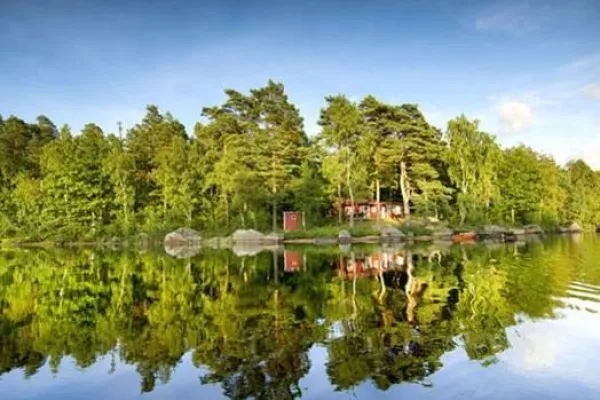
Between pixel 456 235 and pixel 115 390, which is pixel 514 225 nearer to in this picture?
pixel 456 235

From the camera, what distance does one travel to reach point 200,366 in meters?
7.98

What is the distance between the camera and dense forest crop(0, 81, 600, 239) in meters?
46.0

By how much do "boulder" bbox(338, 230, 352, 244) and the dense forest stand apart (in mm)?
3865

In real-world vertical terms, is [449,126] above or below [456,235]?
above

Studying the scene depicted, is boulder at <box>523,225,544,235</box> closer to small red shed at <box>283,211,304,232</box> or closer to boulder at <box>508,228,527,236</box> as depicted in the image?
boulder at <box>508,228,527,236</box>

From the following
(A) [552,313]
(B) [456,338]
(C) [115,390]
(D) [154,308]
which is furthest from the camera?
(D) [154,308]

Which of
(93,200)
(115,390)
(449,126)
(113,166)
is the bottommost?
(115,390)

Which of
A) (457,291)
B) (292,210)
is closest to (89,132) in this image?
(292,210)

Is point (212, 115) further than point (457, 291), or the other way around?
point (212, 115)

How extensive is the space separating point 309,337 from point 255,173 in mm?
35919

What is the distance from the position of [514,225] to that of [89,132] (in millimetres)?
45673

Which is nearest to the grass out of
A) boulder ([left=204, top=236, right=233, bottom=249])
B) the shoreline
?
the shoreline

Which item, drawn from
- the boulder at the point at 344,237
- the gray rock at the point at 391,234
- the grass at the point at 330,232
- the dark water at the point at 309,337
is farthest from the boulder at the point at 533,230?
the dark water at the point at 309,337

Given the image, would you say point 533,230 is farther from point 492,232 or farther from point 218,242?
point 218,242
